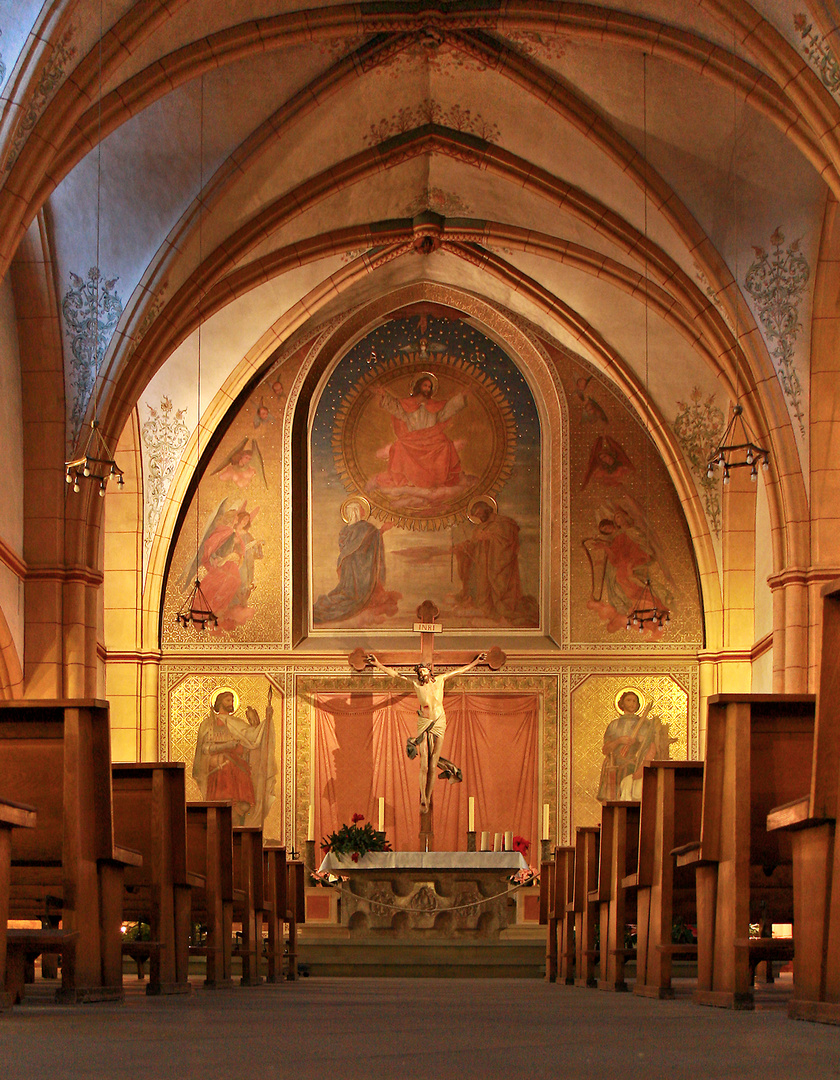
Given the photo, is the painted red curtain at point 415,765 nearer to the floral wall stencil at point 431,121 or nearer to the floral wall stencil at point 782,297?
the floral wall stencil at point 782,297

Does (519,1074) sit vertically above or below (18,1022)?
above

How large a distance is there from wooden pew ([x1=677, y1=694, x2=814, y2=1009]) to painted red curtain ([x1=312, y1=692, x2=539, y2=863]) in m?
14.4

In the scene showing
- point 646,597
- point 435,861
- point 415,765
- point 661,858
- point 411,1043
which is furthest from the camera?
point 646,597

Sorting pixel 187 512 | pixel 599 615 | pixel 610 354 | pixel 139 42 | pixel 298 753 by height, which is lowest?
pixel 298 753

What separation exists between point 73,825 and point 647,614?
15.2 meters

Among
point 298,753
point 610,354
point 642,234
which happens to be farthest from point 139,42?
point 298,753

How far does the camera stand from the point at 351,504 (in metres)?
21.7

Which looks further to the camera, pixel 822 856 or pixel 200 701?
pixel 200 701

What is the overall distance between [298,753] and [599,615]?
4.75m

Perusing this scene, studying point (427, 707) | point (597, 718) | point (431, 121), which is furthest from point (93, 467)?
point (597, 718)

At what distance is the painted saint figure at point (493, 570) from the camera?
70.2 ft

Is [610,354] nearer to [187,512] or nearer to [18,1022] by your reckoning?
[187,512]

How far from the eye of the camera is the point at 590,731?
20875 millimetres

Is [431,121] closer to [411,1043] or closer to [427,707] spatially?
[427,707]
